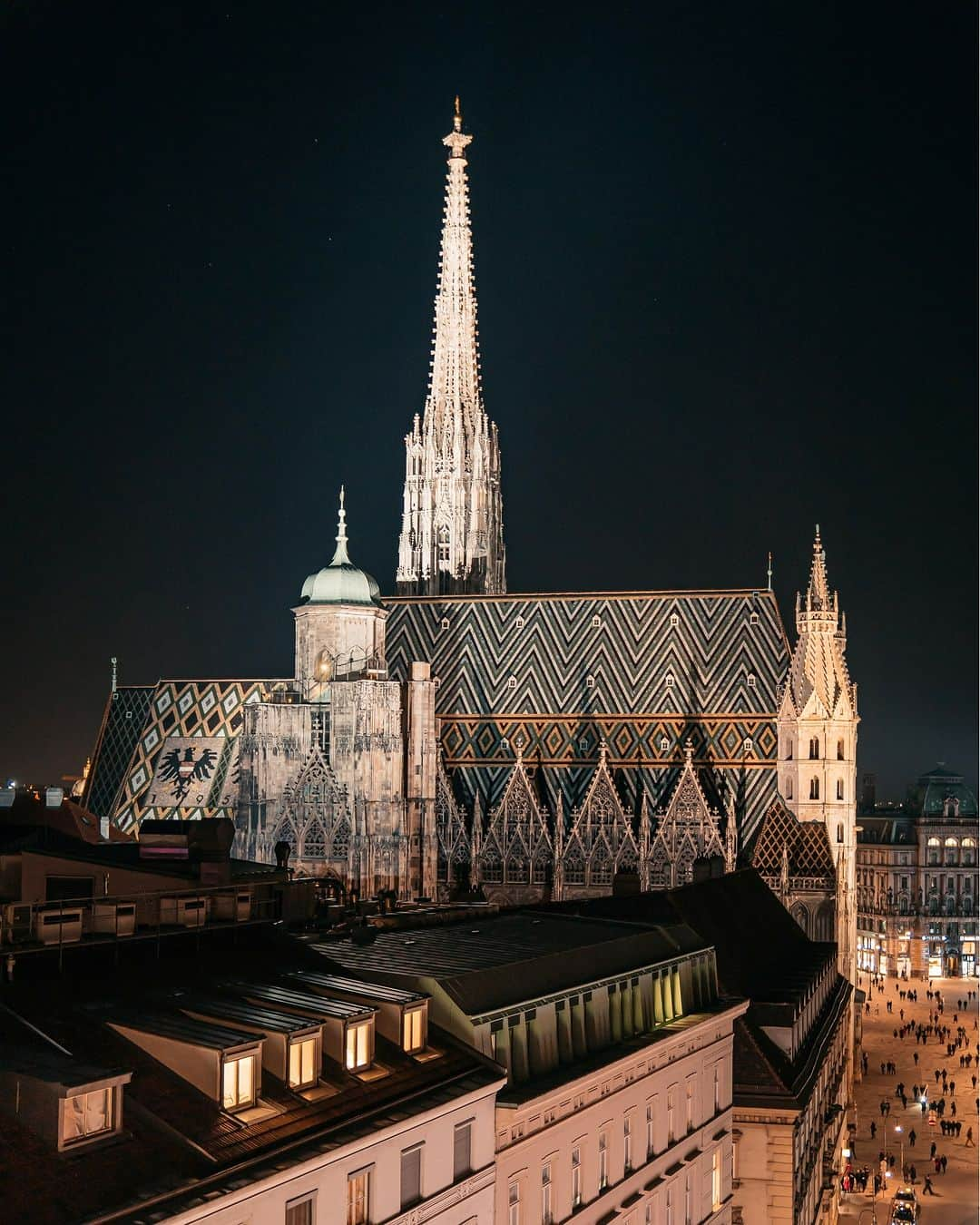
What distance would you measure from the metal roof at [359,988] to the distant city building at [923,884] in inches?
4119

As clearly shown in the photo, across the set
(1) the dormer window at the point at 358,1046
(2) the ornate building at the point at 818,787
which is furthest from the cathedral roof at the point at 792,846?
(1) the dormer window at the point at 358,1046

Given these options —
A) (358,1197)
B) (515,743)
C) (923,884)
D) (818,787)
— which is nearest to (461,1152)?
(358,1197)

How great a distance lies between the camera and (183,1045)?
19.3m

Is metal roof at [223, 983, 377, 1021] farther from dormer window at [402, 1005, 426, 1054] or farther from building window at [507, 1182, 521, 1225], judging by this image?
building window at [507, 1182, 521, 1225]

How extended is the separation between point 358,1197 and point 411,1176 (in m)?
1.47

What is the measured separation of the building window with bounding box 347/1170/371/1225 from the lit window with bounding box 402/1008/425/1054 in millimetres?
2879

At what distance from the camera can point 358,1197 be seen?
2053 cm

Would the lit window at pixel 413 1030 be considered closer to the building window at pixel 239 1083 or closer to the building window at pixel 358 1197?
the building window at pixel 358 1197

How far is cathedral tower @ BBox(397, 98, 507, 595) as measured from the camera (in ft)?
317

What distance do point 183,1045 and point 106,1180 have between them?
2.60m

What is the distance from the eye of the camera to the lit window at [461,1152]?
2320 centimetres

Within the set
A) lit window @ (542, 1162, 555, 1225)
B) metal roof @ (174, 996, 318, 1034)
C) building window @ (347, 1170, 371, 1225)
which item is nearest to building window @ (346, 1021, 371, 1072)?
metal roof @ (174, 996, 318, 1034)

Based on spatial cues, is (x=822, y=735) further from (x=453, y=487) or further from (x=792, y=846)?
(x=453, y=487)

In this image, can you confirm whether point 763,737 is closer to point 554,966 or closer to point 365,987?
point 554,966
